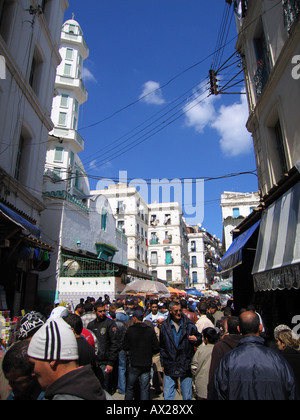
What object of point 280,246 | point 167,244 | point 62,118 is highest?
point 62,118

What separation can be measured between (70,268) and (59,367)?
1552cm

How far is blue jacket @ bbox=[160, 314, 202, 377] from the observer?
455cm

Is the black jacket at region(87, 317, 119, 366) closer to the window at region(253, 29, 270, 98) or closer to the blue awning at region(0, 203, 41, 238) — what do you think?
the blue awning at region(0, 203, 41, 238)

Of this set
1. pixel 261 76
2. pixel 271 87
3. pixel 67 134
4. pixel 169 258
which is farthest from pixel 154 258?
pixel 271 87

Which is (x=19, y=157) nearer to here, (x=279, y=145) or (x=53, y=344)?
(x=279, y=145)

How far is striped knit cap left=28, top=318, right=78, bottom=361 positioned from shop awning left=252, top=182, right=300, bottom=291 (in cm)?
397

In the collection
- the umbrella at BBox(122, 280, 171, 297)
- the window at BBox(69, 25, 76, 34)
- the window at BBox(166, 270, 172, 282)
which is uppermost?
the window at BBox(69, 25, 76, 34)

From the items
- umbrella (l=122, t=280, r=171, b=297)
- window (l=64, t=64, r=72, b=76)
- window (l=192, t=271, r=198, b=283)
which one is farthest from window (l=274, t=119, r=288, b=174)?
window (l=192, t=271, r=198, b=283)

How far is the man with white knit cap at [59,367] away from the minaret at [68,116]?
60.3ft

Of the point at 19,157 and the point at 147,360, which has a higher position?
the point at 19,157

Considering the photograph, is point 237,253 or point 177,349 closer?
point 177,349

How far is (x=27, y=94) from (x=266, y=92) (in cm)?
915

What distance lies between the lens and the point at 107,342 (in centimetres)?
530

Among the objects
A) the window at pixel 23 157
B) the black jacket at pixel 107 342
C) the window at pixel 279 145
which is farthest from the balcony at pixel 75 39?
the black jacket at pixel 107 342
